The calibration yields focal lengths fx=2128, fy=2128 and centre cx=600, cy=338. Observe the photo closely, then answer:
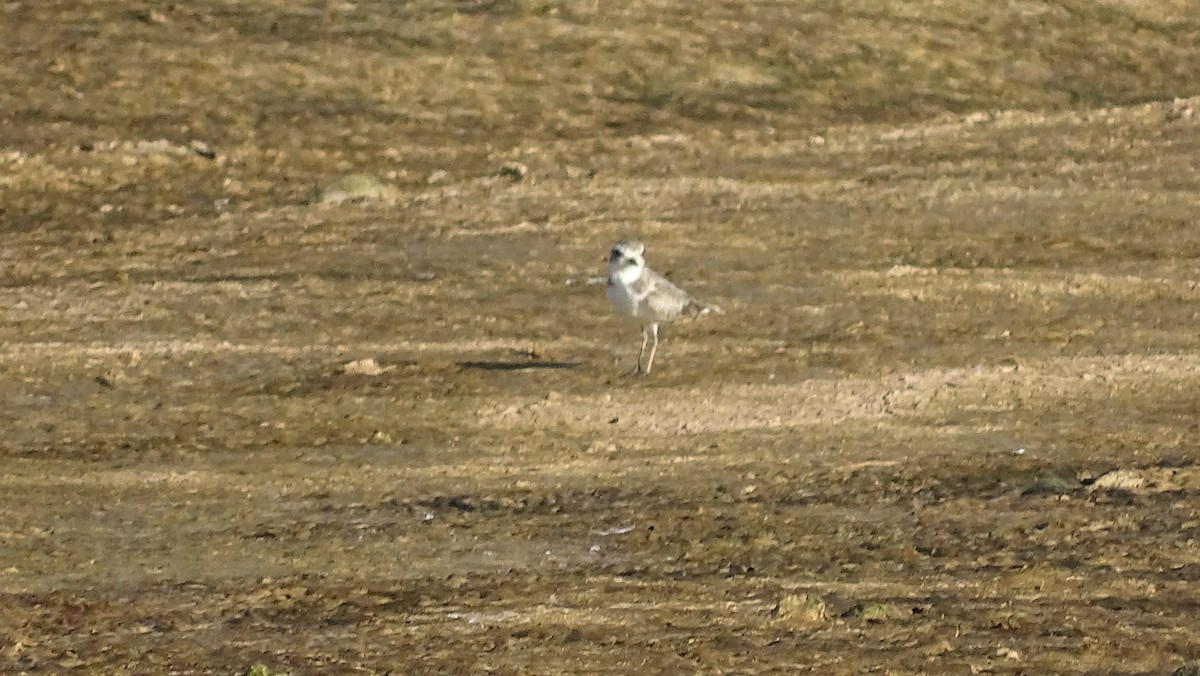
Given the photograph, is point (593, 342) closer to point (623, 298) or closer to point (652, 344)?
point (652, 344)

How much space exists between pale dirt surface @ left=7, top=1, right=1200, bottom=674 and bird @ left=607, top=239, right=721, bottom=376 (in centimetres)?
24

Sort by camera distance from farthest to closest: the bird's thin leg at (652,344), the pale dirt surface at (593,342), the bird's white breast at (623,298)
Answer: the bird's white breast at (623,298) → the bird's thin leg at (652,344) → the pale dirt surface at (593,342)

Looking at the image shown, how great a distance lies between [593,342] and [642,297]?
0.87 meters

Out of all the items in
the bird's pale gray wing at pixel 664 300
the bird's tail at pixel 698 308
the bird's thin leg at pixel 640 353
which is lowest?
the bird's thin leg at pixel 640 353

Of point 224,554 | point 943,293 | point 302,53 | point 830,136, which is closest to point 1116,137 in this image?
point 830,136

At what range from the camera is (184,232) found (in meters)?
16.5

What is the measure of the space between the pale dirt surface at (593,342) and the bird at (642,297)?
0.24 meters

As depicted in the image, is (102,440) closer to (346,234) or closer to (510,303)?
(510,303)

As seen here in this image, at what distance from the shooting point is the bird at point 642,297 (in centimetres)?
1209

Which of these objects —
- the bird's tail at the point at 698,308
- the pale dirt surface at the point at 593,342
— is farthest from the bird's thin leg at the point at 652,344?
the bird's tail at the point at 698,308

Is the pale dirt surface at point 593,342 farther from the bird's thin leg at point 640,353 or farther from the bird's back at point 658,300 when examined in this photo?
the bird's back at point 658,300

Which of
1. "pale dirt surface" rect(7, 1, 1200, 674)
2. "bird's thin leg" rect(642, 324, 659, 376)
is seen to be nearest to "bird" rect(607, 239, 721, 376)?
"bird's thin leg" rect(642, 324, 659, 376)

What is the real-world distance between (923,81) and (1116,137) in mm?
2737

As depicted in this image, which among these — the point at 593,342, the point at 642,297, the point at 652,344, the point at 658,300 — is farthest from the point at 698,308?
the point at 593,342
